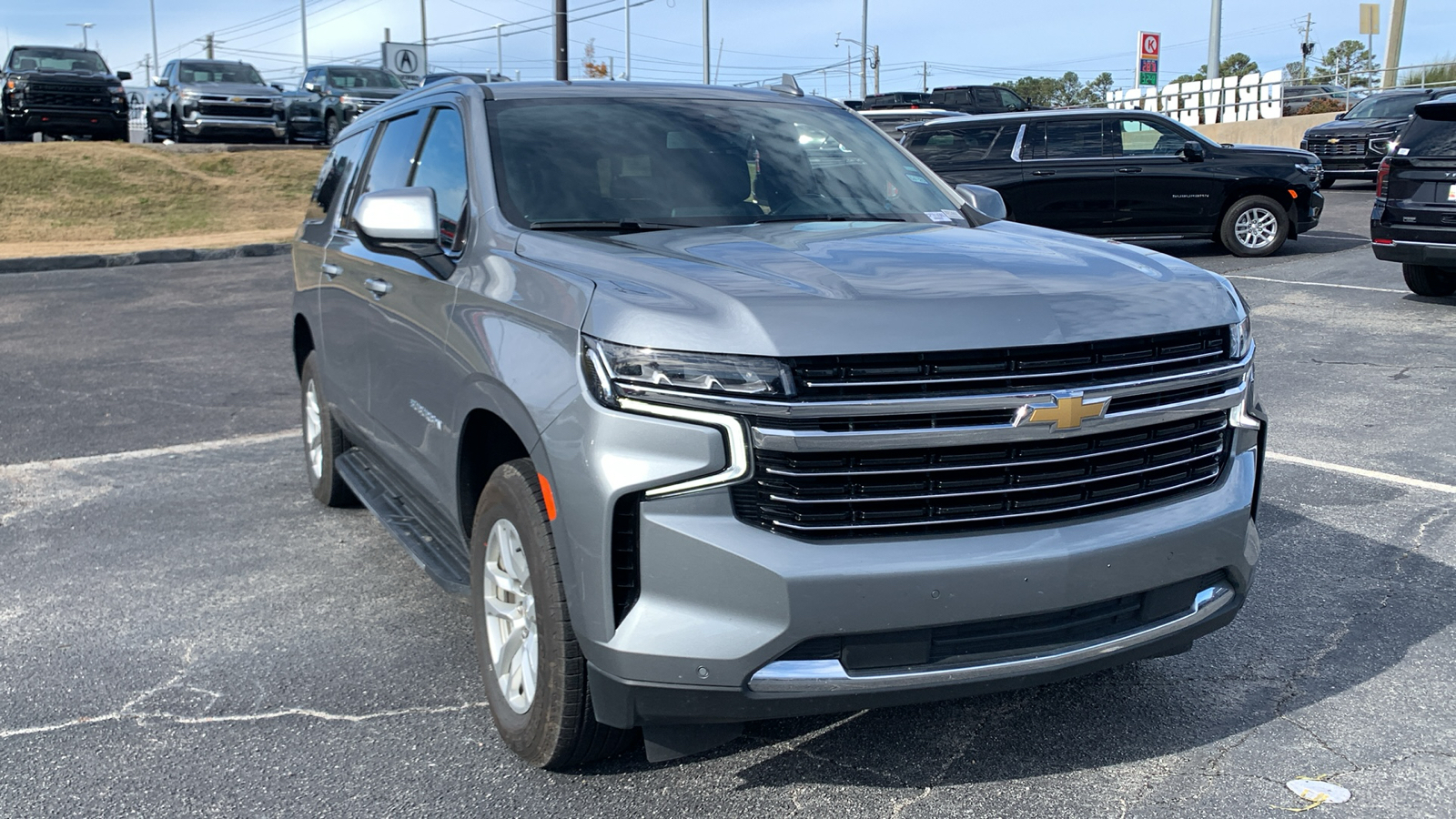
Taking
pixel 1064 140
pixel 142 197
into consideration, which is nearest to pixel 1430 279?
pixel 1064 140

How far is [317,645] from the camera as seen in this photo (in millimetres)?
4230

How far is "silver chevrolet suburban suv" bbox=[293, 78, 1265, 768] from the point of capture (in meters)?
2.76

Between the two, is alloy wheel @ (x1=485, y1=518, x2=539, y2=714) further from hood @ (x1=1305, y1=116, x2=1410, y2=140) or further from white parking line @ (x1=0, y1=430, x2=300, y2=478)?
hood @ (x1=1305, y1=116, x2=1410, y2=140)

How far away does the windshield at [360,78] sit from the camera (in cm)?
2909

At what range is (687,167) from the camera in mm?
4242

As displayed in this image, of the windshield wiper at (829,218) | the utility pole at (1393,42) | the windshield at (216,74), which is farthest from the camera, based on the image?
the utility pole at (1393,42)

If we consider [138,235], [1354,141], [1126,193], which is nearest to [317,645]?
[1126,193]

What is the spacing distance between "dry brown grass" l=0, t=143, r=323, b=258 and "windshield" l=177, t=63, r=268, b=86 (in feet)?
10.8

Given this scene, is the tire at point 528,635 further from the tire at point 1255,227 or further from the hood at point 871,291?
the tire at point 1255,227

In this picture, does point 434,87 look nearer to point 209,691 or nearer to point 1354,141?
point 209,691

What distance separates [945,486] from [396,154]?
307 centimetres

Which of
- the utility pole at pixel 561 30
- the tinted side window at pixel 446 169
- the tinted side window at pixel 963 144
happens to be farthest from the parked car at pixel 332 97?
the tinted side window at pixel 446 169

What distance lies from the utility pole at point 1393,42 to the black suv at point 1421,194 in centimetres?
2667

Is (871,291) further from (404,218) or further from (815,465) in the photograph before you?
(404,218)
